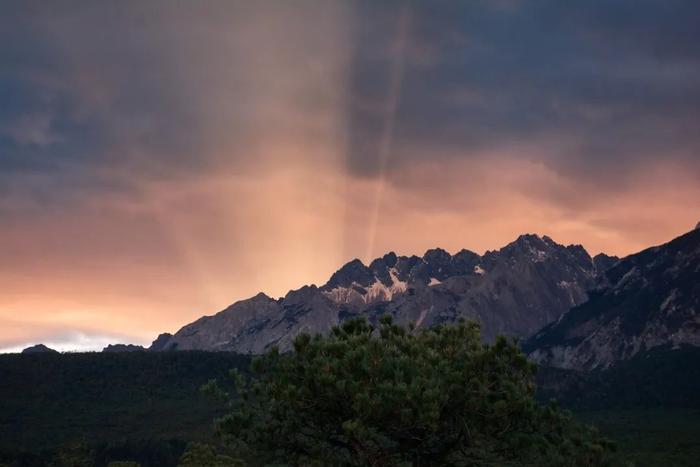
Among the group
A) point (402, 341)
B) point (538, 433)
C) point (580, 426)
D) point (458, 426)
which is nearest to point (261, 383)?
point (402, 341)

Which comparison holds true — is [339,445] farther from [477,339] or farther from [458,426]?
[477,339]

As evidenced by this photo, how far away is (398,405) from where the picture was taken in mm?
32906

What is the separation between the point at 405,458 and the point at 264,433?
24.2 feet

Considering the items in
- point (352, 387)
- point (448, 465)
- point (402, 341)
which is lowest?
point (448, 465)

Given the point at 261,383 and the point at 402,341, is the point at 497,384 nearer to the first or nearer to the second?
the point at 402,341

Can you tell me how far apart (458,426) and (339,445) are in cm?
634

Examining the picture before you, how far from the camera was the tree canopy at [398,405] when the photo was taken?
33719 millimetres

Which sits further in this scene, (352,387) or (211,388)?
(211,388)

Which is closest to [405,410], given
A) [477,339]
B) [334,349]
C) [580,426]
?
[334,349]

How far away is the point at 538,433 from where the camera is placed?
123 ft

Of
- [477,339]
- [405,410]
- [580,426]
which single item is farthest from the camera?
[580,426]

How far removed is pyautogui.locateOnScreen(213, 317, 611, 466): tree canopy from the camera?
111ft

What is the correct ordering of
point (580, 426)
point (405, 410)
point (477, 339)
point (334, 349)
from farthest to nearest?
point (580, 426)
point (477, 339)
point (334, 349)
point (405, 410)

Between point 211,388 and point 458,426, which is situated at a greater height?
point 211,388
